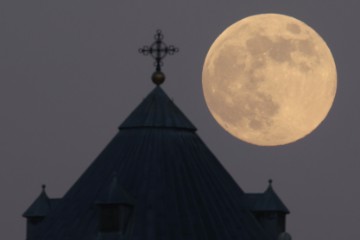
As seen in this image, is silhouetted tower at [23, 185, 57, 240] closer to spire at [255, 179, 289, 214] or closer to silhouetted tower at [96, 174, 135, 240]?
silhouetted tower at [96, 174, 135, 240]

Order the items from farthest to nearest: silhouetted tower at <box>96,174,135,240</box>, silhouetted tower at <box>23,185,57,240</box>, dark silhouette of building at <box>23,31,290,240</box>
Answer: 1. silhouetted tower at <box>23,185,57,240</box>
2. dark silhouette of building at <box>23,31,290,240</box>
3. silhouetted tower at <box>96,174,135,240</box>

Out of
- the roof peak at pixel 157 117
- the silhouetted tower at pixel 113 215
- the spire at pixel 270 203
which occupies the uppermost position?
the roof peak at pixel 157 117

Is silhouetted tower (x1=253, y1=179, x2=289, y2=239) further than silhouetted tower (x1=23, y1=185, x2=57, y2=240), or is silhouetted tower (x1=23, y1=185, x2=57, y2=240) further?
silhouetted tower (x1=23, y1=185, x2=57, y2=240)

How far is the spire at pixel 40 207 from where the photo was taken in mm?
137875

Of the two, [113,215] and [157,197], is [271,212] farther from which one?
[113,215]

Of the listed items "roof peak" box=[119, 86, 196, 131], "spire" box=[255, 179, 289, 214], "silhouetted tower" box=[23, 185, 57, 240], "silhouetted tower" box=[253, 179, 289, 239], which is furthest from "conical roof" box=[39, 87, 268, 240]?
"silhouetted tower" box=[23, 185, 57, 240]

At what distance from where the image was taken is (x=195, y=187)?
132 m

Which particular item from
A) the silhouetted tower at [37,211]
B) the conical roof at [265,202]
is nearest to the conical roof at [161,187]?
the conical roof at [265,202]

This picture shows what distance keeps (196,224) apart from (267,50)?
46.7ft

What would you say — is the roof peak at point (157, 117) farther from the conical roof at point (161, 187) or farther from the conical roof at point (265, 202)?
the conical roof at point (265, 202)

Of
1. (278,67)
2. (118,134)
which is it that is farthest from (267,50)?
(118,134)

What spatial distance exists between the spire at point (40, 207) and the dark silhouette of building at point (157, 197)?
9 cm

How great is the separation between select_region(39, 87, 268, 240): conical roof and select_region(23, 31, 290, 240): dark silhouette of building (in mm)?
58

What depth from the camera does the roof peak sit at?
134125mm
